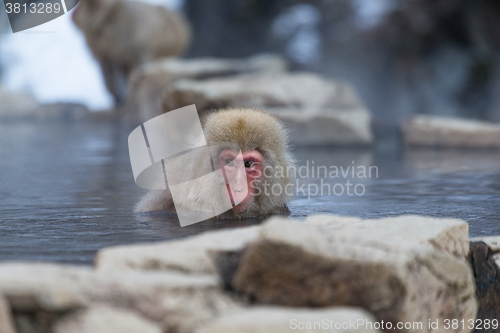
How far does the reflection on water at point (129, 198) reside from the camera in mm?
2365

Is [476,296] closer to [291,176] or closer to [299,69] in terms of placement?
[291,176]

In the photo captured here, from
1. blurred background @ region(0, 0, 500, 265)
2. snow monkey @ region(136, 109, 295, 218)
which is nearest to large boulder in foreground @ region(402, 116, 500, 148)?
blurred background @ region(0, 0, 500, 265)

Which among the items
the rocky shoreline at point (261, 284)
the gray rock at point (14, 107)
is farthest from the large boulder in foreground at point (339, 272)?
the gray rock at point (14, 107)

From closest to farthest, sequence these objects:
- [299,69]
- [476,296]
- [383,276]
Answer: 1. [383,276]
2. [476,296]
3. [299,69]

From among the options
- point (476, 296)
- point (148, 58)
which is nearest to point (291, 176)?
point (476, 296)

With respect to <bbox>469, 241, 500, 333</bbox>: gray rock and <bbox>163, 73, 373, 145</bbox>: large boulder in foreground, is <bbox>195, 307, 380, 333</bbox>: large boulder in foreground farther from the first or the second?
<bbox>163, 73, 373, 145</bbox>: large boulder in foreground

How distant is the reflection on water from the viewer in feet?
7.76

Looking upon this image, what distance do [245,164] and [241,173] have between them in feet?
0.58

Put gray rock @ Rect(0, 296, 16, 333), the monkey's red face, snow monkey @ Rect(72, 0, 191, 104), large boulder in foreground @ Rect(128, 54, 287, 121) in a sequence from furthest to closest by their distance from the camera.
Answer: snow monkey @ Rect(72, 0, 191, 104), large boulder in foreground @ Rect(128, 54, 287, 121), the monkey's red face, gray rock @ Rect(0, 296, 16, 333)

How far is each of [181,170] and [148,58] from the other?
12.1m

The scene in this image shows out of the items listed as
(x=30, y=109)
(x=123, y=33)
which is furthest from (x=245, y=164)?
(x=30, y=109)

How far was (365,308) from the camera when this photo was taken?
1.58m

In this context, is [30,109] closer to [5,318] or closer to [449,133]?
[449,133]

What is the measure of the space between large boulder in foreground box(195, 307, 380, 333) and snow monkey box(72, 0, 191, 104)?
44.4 feet
